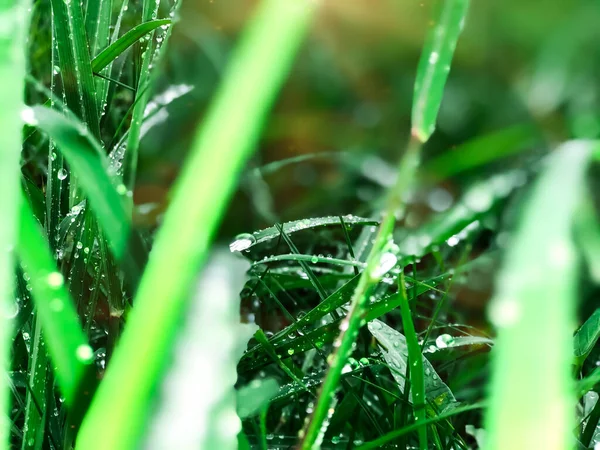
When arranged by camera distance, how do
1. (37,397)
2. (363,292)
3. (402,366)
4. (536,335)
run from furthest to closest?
(402,366) < (37,397) < (363,292) < (536,335)

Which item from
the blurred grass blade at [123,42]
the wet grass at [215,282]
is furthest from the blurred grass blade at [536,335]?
the blurred grass blade at [123,42]

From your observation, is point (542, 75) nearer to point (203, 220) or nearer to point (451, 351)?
point (451, 351)

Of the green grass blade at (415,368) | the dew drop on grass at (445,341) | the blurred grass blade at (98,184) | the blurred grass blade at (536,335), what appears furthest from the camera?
the dew drop on grass at (445,341)

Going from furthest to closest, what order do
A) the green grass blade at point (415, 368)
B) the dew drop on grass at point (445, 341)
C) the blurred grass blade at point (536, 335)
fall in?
1. the dew drop on grass at point (445, 341)
2. the green grass blade at point (415, 368)
3. the blurred grass blade at point (536, 335)

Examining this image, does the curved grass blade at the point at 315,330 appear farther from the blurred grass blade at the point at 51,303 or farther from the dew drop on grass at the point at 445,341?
the blurred grass blade at the point at 51,303

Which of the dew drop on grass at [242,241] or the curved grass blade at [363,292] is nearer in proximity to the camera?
the curved grass blade at [363,292]

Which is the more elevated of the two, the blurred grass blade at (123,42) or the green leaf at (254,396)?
the blurred grass blade at (123,42)

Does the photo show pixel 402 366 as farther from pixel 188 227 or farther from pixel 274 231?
pixel 188 227

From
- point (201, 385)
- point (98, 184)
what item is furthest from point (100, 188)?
point (201, 385)
